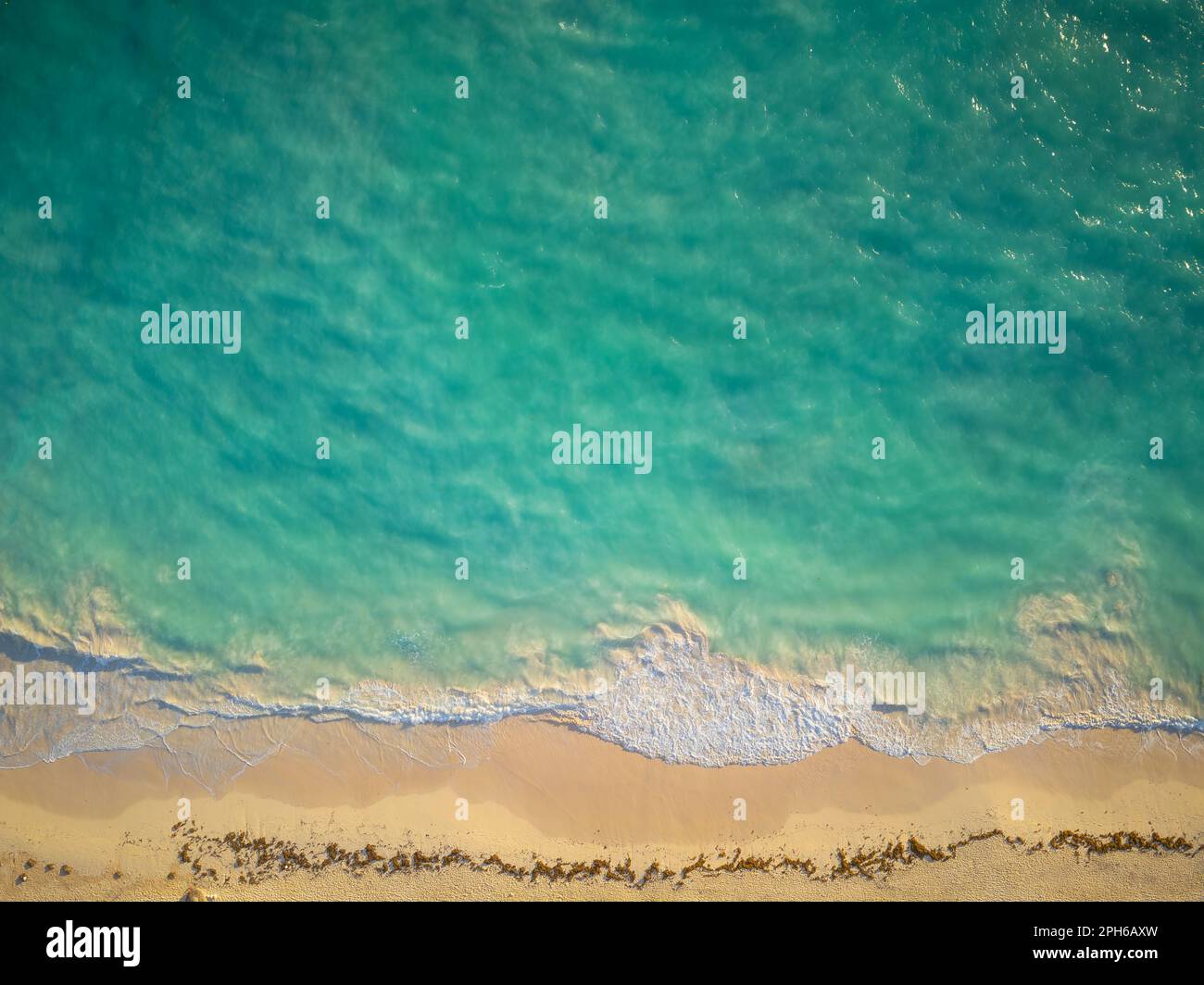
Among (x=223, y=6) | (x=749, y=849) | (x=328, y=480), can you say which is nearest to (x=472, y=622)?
(x=328, y=480)

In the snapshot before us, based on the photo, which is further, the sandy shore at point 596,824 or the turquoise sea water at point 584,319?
the turquoise sea water at point 584,319

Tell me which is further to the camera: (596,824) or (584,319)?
(584,319)

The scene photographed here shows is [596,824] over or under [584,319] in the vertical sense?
under

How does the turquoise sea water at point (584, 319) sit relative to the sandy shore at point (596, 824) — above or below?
above

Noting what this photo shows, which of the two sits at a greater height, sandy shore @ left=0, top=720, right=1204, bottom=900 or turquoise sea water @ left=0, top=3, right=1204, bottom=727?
turquoise sea water @ left=0, top=3, right=1204, bottom=727
